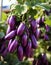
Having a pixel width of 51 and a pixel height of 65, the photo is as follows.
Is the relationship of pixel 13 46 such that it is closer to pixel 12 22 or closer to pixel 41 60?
pixel 12 22

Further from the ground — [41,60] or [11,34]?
[11,34]

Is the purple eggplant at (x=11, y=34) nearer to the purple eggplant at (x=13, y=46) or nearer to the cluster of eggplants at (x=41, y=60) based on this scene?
the purple eggplant at (x=13, y=46)

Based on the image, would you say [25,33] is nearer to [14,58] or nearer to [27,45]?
[27,45]

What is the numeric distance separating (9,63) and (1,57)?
4 centimetres

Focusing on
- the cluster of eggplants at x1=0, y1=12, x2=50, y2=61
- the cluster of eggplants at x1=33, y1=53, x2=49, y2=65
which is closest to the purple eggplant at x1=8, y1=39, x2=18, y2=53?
the cluster of eggplants at x1=0, y1=12, x2=50, y2=61

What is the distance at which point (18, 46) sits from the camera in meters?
0.77

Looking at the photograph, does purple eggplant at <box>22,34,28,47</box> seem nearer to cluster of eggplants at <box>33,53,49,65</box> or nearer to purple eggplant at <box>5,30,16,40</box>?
purple eggplant at <box>5,30,16,40</box>

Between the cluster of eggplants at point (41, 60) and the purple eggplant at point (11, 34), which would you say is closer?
the purple eggplant at point (11, 34)

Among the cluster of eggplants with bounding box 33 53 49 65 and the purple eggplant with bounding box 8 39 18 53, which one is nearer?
the purple eggplant with bounding box 8 39 18 53

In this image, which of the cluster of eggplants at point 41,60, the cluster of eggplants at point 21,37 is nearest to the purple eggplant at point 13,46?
the cluster of eggplants at point 21,37

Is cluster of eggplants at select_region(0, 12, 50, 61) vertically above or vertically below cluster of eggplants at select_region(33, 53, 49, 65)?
above

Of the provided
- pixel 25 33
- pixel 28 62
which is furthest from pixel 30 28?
pixel 28 62

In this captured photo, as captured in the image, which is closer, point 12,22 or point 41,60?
point 12,22

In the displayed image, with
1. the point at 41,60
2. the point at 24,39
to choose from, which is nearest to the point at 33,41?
the point at 24,39
